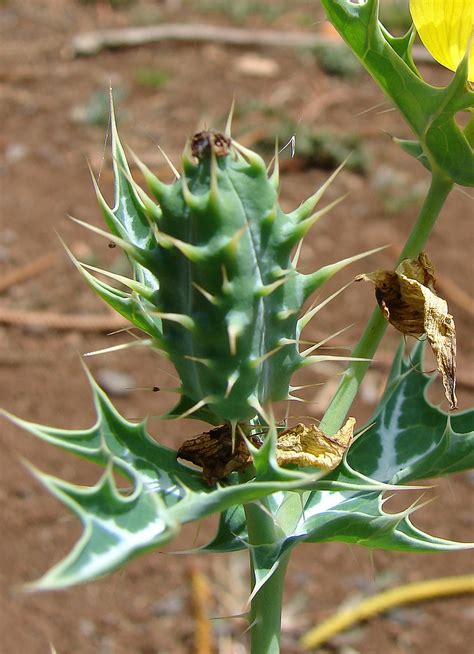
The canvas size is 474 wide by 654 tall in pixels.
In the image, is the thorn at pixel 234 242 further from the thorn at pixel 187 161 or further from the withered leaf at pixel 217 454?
the withered leaf at pixel 217 454

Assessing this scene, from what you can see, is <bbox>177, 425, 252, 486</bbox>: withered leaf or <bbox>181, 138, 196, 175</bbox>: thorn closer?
<bbox>181, 138, 196, 175</bbox>: thorn

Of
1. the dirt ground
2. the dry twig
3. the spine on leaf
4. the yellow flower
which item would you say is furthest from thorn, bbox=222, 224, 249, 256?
the dry twig

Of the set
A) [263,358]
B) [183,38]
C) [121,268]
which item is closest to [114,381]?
[121,268]

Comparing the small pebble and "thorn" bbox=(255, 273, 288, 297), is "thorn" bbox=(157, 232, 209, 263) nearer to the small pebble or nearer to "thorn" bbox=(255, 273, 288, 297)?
"thorn" bbox=(255, 273, 288, 297)

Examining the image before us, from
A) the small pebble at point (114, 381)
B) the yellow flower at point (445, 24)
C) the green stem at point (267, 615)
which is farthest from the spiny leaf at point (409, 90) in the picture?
the small pebble at point (114, 381)

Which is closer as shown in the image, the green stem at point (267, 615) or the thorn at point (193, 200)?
the thorn at point (193, 200)

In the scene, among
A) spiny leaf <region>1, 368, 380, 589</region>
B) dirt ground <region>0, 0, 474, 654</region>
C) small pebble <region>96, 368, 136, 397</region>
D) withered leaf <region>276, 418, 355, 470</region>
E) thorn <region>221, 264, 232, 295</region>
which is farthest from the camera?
small pebble <region>96, 368, 136, 397</region>

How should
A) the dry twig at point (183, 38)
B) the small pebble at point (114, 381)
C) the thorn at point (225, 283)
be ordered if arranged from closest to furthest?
1. the thorn at point (225, 283)
2. the small pebble at point (114, 381)
3. the dry twig at point (183, 38)
